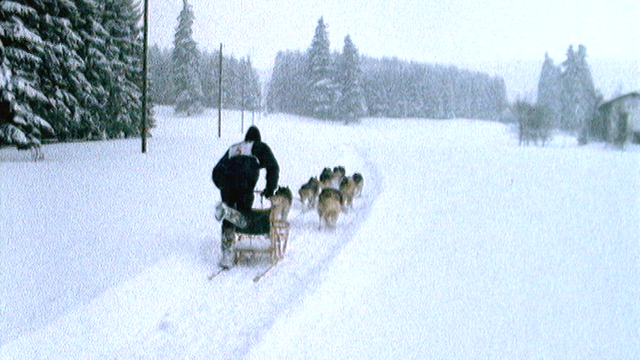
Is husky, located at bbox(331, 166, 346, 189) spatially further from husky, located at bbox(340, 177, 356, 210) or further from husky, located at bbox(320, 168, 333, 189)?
husky, located at bbox(340, 177, 356, 210)

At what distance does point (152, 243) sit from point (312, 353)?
416 cm

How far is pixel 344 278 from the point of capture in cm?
585

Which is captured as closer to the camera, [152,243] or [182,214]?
[152,243]

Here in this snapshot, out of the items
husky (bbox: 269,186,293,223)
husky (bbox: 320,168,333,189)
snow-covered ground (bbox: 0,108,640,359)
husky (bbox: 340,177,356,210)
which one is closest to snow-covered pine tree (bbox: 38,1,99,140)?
snow-covered ground (bbox: 0,108,640,359)

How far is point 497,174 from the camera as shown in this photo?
1379cm

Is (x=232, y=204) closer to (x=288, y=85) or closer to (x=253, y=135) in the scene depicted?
(x=253, y=135)

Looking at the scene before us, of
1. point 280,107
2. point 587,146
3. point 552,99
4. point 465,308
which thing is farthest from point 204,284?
point 280,107

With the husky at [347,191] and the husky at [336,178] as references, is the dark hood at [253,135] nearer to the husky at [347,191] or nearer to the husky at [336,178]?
the husky at [347,191]

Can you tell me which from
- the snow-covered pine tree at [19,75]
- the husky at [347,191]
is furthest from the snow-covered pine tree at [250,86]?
the husky at [347,191]

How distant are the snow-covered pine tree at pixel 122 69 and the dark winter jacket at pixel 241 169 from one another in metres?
26.8

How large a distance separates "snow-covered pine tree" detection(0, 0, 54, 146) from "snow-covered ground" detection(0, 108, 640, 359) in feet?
20.7

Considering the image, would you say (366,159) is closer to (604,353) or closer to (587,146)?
(587,146)

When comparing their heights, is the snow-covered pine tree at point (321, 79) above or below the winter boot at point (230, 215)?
above

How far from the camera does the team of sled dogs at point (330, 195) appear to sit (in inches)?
346
